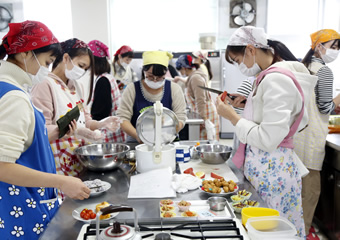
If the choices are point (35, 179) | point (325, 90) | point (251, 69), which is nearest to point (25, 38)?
point (35, 179)

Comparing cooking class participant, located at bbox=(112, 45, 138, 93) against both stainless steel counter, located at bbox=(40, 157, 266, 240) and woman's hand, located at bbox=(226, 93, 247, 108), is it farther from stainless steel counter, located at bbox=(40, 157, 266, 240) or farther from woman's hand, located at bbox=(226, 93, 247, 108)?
stainless steel counter, located at bbox=(40, 157, 266, 240)

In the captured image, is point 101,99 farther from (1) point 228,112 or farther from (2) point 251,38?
(2) point 251,38

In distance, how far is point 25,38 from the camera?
4.17 ft

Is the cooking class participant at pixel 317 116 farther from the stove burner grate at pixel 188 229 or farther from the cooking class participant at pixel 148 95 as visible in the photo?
the stove burner grate at pixel 188 229

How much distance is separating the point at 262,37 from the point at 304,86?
0.35 m

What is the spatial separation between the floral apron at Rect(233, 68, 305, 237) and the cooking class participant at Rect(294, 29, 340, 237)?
3.04ft

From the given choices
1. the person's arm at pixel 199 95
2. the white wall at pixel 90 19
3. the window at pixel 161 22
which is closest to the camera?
the person's arm at pixel 199 95

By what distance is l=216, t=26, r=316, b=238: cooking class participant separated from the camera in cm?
145

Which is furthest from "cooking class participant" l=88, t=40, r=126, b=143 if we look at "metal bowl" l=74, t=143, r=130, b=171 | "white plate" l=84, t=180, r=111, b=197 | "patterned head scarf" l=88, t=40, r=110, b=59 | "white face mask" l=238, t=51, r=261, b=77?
"white face mask" l=238, t=51, r=261, b=77

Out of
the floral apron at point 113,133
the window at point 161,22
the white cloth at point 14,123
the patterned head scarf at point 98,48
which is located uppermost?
the window at point 161,22

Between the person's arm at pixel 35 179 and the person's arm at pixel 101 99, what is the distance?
181 cm

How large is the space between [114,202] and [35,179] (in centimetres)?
40

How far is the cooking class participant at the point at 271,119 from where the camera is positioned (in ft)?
4.75

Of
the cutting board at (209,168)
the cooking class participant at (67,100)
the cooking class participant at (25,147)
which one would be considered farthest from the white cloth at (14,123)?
the cutting board at (209,168)
